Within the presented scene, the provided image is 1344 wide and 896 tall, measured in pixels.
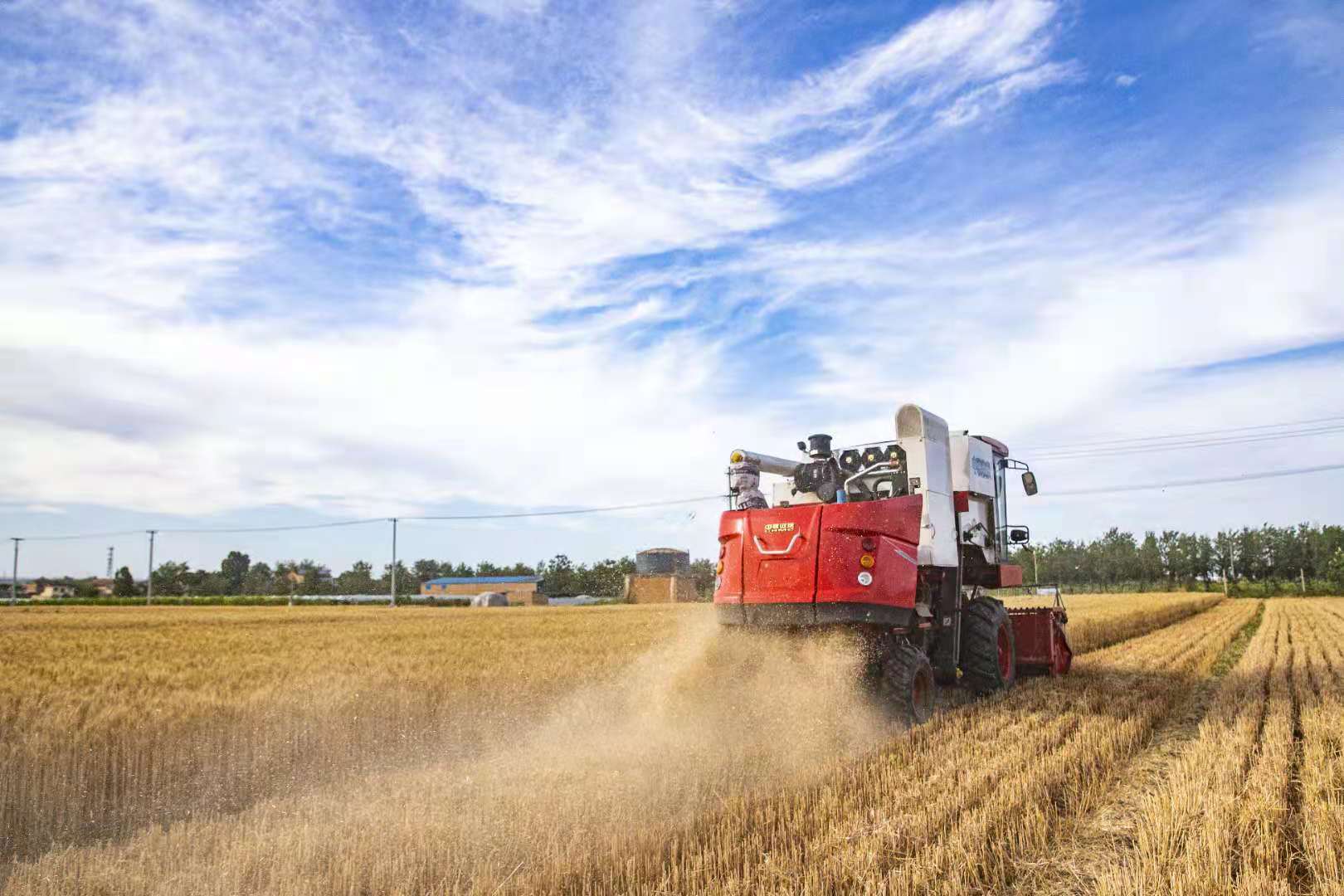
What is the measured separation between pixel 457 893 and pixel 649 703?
465cm

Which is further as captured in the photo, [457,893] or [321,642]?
[321,642]

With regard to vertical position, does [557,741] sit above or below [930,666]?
below

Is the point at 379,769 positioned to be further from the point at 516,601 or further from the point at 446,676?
the point at 516,601

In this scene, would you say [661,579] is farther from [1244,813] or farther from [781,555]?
[1244,813]

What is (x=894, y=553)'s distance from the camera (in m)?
8.43

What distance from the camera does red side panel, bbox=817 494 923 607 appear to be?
322 inches

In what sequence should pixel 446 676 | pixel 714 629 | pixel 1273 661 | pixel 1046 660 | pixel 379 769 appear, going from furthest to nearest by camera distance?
pixel 1273 661 < pixel 1046 660 < pixel 446 676 < pixel 714 629 < pixel 379 769

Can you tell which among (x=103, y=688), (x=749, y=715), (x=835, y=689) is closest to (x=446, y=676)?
(x=103, y=688)

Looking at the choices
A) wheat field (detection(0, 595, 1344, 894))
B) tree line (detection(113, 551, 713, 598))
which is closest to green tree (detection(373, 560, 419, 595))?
tree line (detection(113, 551, 713, 598))

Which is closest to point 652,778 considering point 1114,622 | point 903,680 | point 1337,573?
point 903,680

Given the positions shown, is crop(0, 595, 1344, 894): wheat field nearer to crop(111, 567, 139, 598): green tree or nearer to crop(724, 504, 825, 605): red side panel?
crop(724, 504, 825, 605): red side panel

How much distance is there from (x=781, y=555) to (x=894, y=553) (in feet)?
3.40

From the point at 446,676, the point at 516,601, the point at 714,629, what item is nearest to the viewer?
the point at 714,629

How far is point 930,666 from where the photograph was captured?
8922 mm
